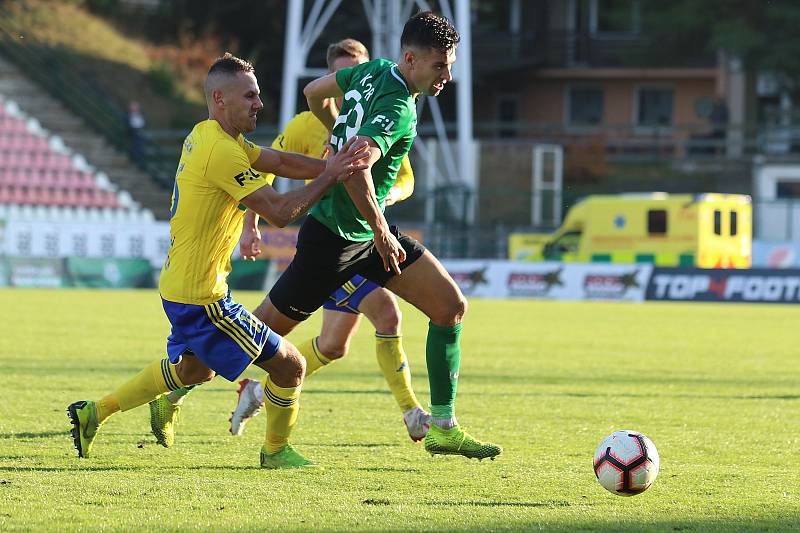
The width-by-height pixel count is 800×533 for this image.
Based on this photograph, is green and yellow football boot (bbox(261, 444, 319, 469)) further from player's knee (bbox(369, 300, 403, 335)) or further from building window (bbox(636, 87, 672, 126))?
building window (bbox(636, 87, 672, 126))

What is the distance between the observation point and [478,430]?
8.40 m

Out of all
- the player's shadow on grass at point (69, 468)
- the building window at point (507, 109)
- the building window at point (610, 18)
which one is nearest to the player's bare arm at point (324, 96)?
the player's shadow on grass at point (69, 468)

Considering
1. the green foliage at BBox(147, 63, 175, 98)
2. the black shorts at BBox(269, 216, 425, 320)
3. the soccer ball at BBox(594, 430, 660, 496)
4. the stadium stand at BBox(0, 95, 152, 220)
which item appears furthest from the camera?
the green foliage at BBox(147, 63, 175, 98)

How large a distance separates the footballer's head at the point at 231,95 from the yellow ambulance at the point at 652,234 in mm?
23865

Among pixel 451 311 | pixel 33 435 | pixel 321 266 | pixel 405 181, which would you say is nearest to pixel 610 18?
pixel 405 181

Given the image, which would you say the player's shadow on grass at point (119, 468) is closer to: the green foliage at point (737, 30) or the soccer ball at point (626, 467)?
the soccer ball at point (626, 467)

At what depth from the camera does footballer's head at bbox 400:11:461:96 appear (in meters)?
6.81

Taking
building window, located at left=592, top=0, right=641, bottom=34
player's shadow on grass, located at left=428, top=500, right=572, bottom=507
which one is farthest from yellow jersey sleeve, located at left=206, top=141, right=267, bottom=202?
building window, located at left=592, top=0, right=641, bottom=34

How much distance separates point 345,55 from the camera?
8.48 metres

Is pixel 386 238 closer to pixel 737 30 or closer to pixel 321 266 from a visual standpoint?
pixel 321 266

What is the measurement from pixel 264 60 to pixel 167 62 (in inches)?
121

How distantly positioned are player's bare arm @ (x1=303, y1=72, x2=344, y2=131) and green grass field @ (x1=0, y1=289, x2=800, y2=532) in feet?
5.81

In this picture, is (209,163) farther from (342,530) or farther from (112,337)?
(112,337)

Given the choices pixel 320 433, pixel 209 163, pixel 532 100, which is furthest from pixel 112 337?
pixel 532 100
